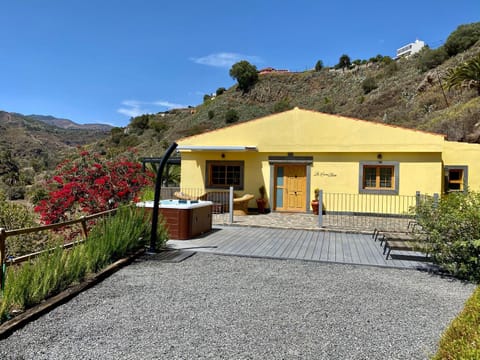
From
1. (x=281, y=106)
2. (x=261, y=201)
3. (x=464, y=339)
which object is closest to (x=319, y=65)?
(x=281, y=106)

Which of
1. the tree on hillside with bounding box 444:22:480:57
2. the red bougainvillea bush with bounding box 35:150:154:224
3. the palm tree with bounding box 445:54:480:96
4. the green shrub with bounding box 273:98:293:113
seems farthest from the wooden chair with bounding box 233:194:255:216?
the green shrub with bounding box 273:98:293:113

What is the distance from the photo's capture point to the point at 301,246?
8.23 meters

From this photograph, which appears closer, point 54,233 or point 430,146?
point 54,233

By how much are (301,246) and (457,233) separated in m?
3.52

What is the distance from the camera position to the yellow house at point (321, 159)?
43.9ft

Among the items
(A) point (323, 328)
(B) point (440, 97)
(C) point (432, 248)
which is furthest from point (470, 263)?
(B) point (440, 97)

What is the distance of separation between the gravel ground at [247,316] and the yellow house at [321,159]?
27.4 feet

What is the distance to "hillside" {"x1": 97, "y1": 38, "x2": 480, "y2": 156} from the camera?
2145cm

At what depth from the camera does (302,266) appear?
Answer: 648 centimetres

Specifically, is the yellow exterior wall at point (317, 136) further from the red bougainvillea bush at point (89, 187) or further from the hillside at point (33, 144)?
the hillside at point (33, 144)

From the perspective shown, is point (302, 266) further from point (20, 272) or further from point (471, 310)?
point (20, 272)

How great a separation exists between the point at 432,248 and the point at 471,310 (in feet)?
10.2

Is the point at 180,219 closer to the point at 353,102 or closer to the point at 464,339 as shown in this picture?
the point at 464,339

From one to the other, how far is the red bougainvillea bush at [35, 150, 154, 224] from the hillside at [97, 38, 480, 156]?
1627 cm
